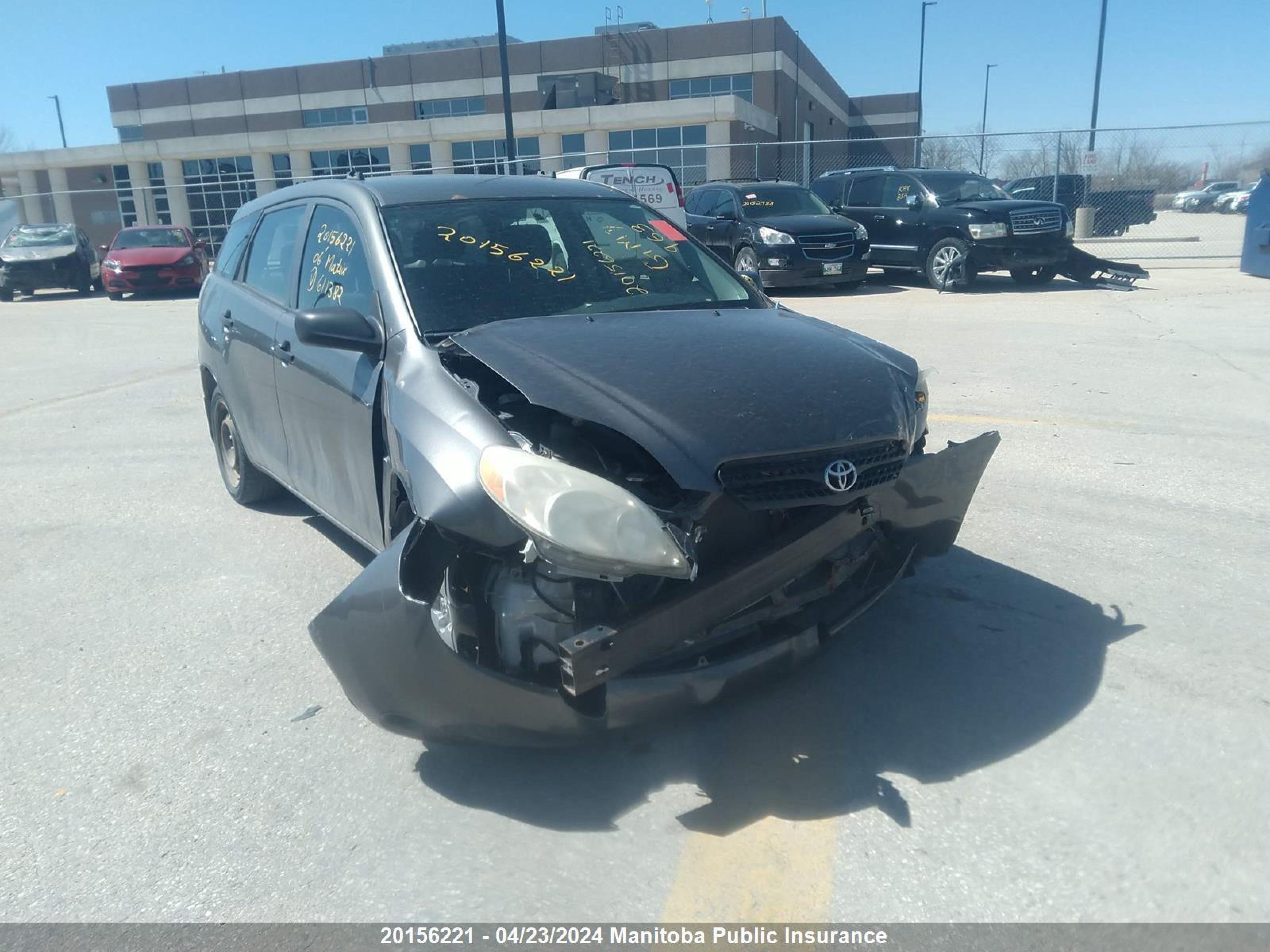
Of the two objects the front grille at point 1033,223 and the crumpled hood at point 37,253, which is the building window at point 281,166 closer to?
the crumpled hood at point 37,253

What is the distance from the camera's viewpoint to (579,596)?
285cm

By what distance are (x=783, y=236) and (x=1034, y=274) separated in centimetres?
453

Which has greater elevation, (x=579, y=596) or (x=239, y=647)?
(x=579, y=596)

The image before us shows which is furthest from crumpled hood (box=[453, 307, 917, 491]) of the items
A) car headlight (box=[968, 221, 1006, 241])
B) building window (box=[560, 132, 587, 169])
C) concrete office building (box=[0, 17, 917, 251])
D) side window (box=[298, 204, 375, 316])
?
building window (box=[560, 132, 587, 169])

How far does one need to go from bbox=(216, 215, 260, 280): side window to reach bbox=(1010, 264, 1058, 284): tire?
13006 mm

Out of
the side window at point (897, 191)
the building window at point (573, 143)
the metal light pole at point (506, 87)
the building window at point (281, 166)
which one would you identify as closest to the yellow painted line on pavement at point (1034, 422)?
the side window at point (897, 191)

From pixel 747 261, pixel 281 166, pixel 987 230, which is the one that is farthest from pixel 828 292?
pixel 281 166

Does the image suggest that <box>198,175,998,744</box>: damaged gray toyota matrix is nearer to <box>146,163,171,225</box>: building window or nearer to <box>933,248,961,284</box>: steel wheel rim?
Answer: <box>933,248,961,284</box>: steel wheel rim

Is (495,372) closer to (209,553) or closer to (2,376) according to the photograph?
(209,553)

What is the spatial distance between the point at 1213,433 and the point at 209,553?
245 inches

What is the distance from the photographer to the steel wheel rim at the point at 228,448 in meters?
5.89

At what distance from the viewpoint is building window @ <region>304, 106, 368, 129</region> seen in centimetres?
5472

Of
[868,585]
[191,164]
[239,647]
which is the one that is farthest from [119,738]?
[191,164]

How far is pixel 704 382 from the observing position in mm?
3232
